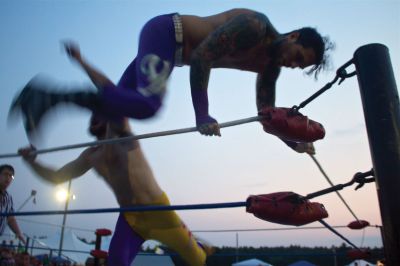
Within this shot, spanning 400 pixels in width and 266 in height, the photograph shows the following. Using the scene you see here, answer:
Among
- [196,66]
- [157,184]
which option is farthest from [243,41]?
[157,184]

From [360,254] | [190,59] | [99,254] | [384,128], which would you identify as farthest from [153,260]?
[384,128]

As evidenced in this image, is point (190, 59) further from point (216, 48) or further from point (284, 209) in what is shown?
point (284, 209)

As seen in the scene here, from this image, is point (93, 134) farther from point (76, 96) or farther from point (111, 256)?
point (111, 256)

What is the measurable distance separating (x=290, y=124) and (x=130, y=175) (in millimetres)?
947

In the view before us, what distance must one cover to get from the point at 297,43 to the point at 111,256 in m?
1.52

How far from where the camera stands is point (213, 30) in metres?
1.85

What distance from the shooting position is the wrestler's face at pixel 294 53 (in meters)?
1.80

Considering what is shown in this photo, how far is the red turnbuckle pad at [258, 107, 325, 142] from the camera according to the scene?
1502 millimetres

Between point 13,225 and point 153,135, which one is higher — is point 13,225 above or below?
below

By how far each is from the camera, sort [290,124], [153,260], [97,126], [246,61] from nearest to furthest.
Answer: [290,124] → [246,61] → [97,126] → [153,260]

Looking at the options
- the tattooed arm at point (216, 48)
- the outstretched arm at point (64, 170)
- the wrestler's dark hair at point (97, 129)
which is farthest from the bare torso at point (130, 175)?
the tattooed arm at point (216, 48)

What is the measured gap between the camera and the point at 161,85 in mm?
1855

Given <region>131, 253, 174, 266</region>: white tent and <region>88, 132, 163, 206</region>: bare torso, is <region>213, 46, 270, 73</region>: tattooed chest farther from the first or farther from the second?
<region>131, 253, 174, 266</region>: white tent

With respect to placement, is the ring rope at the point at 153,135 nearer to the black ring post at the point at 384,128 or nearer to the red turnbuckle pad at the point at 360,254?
the black ring post at the point at 384,128
